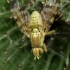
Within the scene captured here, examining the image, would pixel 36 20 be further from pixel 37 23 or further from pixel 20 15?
pixel 20 15

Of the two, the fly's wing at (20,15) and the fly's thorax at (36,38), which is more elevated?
the fly's wing at (20,15)

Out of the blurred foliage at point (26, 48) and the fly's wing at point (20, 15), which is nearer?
the blurred foliage at point (26, 48)

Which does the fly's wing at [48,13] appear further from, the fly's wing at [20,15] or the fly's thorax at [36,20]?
the fly's wing at [20,15]

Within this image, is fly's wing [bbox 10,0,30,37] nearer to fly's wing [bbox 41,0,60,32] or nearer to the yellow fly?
the yellow fly

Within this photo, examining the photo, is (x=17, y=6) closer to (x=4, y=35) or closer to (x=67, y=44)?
(x=4, y=35)

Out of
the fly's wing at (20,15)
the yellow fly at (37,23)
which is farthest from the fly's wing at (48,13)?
the fly's wing at (20,15)

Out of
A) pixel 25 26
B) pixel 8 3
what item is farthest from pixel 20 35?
pixel 8 3

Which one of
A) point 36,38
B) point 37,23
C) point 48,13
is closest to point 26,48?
point 36,38
